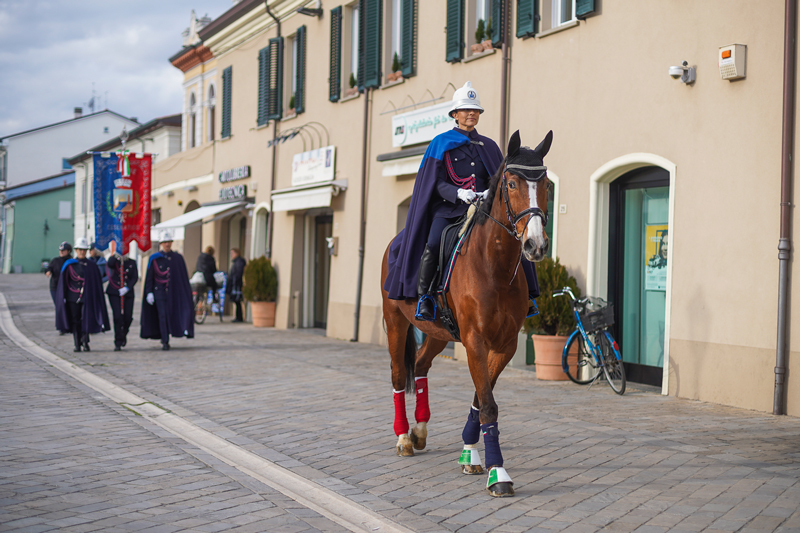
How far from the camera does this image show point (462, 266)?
576cm

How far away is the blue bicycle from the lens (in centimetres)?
1003

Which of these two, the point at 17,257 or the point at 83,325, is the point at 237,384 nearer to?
the point at 83,325

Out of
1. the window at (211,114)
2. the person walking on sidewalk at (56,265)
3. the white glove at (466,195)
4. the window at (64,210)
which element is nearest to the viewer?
the white glove at (466,195)

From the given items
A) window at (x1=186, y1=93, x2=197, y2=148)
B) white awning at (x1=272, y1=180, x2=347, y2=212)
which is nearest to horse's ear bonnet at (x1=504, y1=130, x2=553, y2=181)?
white awning at (x1=272, y1=180, x2=347, y2=212)

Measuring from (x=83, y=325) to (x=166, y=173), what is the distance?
57.7 feet

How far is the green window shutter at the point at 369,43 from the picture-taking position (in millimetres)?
16688

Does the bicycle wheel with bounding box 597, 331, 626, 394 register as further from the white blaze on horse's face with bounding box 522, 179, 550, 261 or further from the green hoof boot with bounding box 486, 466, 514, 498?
the white blaze on horse's face with bounding box 522, 179, 550, 261

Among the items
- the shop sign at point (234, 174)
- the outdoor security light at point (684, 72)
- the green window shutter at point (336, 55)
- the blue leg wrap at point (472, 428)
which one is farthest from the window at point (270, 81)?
the blue leg wrap at point (472, 428)

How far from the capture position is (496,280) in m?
5.56

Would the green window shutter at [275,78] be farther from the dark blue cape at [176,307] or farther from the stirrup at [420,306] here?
the stirrup at [420,306]

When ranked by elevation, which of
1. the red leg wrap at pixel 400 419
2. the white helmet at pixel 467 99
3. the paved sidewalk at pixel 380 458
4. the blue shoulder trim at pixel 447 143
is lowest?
the paved sidewalk at pixel 380 458

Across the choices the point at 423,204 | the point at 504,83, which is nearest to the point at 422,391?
the point at 423,204

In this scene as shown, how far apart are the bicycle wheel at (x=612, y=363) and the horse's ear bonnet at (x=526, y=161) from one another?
532 centimetres

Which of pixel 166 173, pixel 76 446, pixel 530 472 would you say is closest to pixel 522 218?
pixel 530 472
